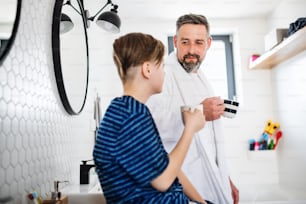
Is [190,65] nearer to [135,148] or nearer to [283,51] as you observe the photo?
[135,148]

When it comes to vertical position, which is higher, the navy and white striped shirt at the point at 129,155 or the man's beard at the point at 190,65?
the man's beard at the point at 190,65

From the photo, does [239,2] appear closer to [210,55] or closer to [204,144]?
[210,55]

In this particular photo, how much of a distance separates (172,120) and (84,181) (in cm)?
56

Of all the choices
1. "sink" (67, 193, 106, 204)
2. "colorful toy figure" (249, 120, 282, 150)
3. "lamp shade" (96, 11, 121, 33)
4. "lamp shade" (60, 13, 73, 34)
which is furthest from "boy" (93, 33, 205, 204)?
"colorful toy figure" (249, 120, 282, 150)

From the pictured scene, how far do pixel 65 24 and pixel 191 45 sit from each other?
59 centimetres

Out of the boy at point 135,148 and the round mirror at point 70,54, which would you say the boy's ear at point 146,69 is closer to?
the boy at point 135,148

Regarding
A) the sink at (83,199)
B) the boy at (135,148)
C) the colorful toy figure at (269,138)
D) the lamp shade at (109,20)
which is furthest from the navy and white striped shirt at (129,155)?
the colorful toy figure at (269,138)

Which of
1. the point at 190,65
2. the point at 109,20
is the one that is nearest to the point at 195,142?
the point at 190,65

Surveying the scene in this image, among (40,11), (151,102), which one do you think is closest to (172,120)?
(151,102)

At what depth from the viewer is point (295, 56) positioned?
2197 millimetres

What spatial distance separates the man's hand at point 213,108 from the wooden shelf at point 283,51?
0.94m

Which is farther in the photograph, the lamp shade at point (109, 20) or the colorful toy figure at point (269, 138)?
the colorful toy figure at point (269, 138)

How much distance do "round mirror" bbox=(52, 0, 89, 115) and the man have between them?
41 cm

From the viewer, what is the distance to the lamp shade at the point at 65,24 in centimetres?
128
